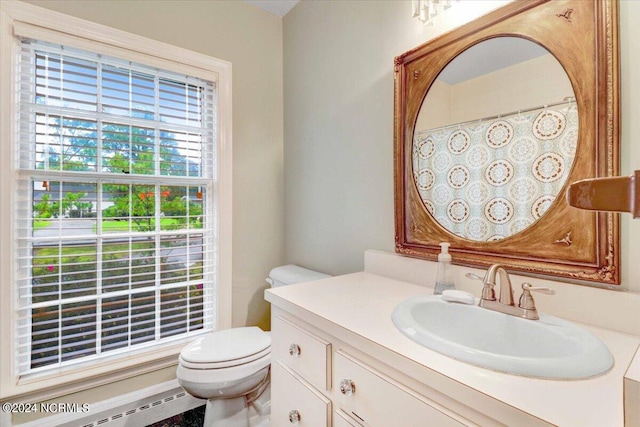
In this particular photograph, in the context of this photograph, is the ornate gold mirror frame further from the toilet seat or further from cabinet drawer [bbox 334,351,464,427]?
the toilet seat

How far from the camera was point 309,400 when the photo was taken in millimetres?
923

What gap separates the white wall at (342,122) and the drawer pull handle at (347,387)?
2.41 ft

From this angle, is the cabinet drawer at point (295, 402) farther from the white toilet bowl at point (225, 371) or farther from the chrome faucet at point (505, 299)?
the chrome faucet at point (505, 299)

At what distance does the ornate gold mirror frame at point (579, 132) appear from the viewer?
0.81 m

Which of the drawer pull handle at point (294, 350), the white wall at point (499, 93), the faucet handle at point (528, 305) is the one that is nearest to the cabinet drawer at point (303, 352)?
the drawer pull handle at point (294, 350)

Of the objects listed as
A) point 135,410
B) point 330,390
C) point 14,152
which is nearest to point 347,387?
point 330,390

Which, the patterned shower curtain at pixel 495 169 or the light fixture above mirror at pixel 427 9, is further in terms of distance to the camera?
the light fixture above mirror at pixel 427 9

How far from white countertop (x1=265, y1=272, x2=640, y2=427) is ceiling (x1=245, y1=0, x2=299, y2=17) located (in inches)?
76.1

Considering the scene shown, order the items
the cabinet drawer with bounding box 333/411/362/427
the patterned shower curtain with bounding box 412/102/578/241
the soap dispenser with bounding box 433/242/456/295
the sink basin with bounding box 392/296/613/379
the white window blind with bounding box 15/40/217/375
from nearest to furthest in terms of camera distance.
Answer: the sink basin with bounding box 392/296/613/379 < the cabinet drawer with bounding box 333/411/362/427 < the patterned shower curtain with bounding box 412/102/578/241 < the soap dispenser with bounding box 433/242/456/295 < the white window blind with bounding box 15/40/217/375

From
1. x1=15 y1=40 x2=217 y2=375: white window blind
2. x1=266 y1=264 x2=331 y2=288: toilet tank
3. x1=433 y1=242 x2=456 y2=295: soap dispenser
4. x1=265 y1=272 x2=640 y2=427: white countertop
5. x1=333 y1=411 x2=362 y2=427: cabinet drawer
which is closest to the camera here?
x1=265 y1=272 x2=640 y2=427: white countertop

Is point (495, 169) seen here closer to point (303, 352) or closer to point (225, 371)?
point (303, 352)

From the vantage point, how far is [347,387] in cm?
79

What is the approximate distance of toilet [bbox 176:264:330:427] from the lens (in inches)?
53.7

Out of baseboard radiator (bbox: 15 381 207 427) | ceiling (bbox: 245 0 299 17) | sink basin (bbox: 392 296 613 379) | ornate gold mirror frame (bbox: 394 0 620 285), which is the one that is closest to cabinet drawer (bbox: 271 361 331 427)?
sink basin (bbox: 392 296 613 379)
